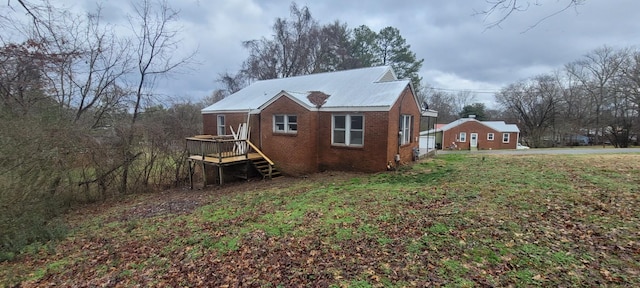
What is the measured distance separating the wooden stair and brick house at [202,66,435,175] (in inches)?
14.5

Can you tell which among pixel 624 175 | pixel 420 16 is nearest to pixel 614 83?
pixel 624 175

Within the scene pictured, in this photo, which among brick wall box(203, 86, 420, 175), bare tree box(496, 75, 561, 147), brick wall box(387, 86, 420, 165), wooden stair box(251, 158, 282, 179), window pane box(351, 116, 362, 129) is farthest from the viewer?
bare tree box(496, 75, 561, 147)

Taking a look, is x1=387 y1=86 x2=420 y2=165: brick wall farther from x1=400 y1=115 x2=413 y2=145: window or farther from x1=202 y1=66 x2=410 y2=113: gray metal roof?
x1=202 y1=66 x2=410 y2=113: gray metal roof

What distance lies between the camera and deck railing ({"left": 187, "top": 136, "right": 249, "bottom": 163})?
1255 centimetres

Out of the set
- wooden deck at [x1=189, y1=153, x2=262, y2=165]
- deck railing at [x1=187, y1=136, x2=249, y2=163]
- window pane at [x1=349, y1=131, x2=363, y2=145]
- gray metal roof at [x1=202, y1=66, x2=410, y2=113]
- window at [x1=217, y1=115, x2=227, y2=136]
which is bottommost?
wooden deck at [x1=189, y1=153, x2=262, y2=165]

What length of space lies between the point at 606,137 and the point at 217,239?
46.0 m

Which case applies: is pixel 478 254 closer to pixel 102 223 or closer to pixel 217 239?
pixel 217 239

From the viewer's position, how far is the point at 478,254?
3.90 metres

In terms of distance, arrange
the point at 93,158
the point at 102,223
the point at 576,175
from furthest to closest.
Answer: the point at 93,158 → the point at 576,175 → the point at 102,223

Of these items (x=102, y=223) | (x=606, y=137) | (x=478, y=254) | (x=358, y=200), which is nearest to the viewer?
(x=478, y=254)

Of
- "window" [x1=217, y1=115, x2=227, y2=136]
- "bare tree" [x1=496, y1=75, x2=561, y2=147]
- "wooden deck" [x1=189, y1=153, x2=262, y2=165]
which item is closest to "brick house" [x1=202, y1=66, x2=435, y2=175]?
"wooden deck" [x1=189, y1=153, x2=262, y2=165]

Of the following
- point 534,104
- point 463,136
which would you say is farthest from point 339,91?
point 534,104

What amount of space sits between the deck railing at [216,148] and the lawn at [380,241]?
481 cm

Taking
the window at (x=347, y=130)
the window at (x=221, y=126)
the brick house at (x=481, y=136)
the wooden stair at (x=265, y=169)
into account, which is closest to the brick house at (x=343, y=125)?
the window at (x=347, y=130)
